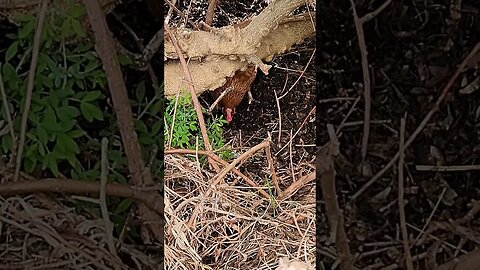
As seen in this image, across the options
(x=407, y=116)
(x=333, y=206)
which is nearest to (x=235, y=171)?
(x=333, y=206)

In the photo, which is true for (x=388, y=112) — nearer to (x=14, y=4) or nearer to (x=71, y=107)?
(x=71, y=107)

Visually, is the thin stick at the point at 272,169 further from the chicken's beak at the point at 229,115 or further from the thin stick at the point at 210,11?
the thin stick at the point at 210,11

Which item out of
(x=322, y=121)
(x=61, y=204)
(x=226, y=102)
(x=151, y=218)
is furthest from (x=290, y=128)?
(x=61, y=204)

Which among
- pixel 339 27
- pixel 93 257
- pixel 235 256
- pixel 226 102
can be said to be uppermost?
pixel 339 27

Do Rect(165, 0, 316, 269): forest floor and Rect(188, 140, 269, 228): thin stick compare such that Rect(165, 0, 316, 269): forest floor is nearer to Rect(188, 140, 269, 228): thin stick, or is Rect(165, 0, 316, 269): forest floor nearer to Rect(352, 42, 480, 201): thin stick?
Rect(188, 140, 269, 228): thin stick

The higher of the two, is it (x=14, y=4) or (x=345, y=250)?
(x=14, y=4)

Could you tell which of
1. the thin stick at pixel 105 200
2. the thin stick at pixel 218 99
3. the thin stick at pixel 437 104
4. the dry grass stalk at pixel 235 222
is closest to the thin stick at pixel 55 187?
the thin stick at pixel 105 200
